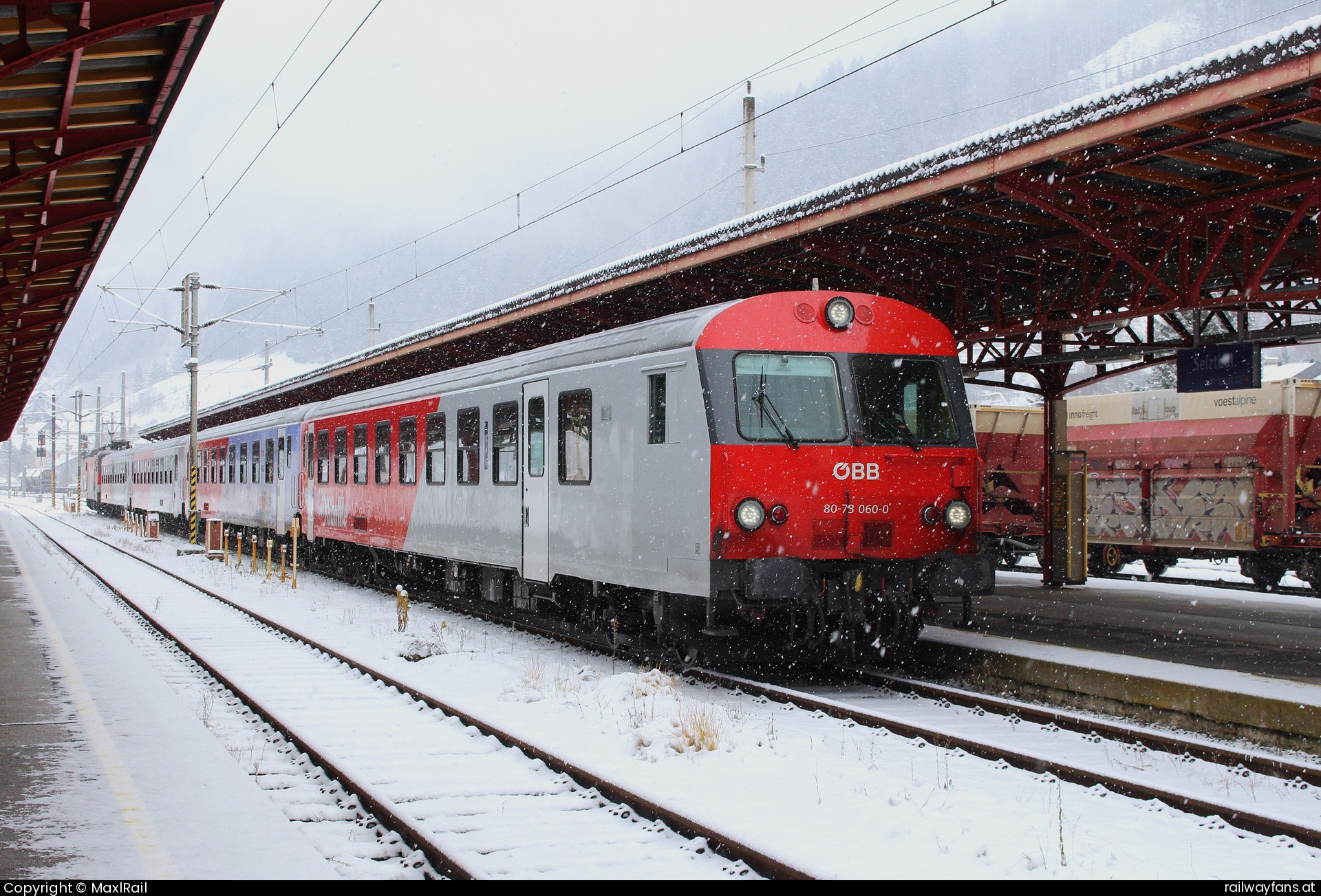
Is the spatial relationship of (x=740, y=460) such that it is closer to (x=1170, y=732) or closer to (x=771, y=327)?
(x=771, y=327)

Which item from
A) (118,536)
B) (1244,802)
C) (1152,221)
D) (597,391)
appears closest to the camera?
(1244,802)

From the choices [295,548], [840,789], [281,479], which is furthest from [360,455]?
[840,789]

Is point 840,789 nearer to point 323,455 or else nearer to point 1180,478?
point 1180,478

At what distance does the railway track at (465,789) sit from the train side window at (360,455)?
6989 mm

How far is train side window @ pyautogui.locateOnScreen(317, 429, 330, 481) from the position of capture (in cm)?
2015

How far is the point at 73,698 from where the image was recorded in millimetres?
9250

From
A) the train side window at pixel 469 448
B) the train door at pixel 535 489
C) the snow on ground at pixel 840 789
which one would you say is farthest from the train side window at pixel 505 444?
the snow on ground at pixel 840 789

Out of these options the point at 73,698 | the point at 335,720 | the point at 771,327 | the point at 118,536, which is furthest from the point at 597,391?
the point at 118,536

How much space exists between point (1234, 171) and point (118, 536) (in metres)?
35.8

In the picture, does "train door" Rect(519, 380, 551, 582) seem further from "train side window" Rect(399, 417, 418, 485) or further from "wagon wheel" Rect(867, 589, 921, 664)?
"train side window" Rect(399, 417, 418, 485)

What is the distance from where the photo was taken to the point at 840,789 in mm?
6375

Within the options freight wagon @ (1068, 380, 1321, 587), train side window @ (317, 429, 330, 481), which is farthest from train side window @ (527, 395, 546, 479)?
freight wagon @ (1068, 380, 1321, 587)

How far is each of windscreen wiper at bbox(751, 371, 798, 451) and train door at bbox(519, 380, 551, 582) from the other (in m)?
3.08

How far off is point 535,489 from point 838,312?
3.96 m
